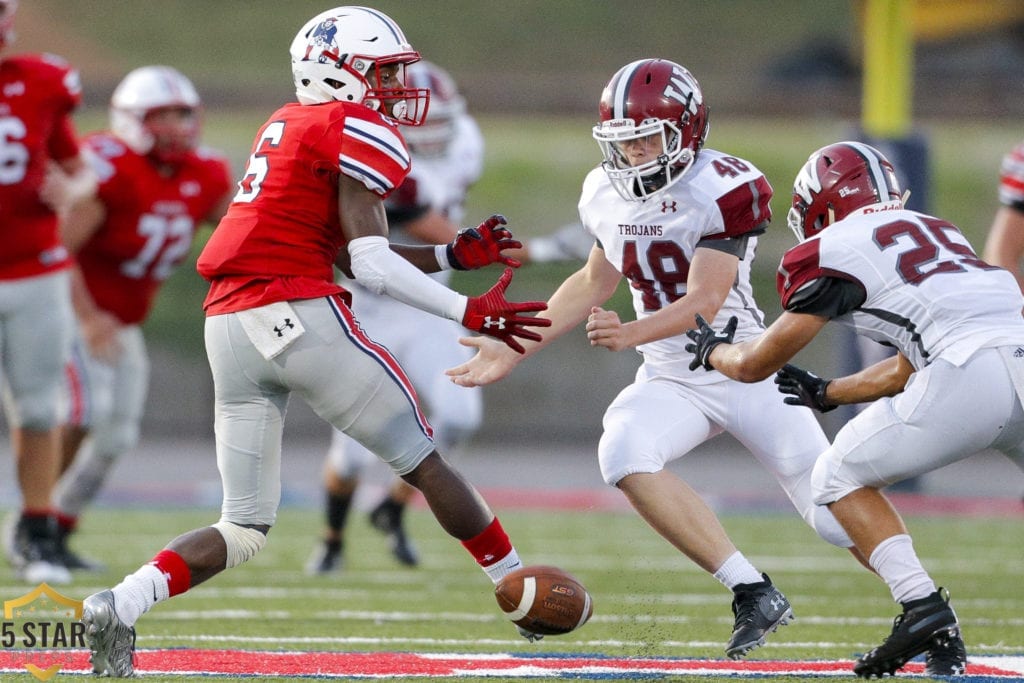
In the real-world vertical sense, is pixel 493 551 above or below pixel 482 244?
below

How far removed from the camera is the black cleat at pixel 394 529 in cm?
635

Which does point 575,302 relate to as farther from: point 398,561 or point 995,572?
point 995,572

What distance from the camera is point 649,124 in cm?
413

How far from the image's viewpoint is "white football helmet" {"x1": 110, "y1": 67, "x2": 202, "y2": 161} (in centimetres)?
648

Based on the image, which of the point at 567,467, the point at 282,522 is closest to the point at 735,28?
the point at 567,467

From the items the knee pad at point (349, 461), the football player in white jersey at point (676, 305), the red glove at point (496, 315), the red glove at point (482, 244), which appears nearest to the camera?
the red glove at point (496, 315)

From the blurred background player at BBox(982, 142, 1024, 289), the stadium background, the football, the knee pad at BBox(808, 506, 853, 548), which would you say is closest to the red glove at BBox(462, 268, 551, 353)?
the football

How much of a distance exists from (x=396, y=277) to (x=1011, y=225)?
265 cm

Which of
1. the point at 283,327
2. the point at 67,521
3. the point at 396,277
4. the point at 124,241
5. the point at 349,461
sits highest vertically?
the point at 396,277

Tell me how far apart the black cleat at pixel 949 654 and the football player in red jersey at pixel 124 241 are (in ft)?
12.3

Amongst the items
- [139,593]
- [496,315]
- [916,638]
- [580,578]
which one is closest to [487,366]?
[496,315]

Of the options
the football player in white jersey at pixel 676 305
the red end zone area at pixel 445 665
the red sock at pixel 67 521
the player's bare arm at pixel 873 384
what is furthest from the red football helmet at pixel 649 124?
the red sock at pixel 67 521

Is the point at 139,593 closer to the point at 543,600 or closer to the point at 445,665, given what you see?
the point at 445,665

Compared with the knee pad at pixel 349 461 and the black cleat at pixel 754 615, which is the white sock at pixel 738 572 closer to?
the black cleat at pixel 754 615
